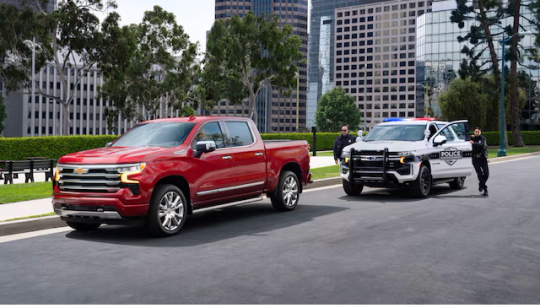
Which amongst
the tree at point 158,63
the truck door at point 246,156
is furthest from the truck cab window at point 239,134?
the tree at point 158,63

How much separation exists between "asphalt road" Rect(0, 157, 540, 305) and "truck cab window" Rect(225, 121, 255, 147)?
144 cm

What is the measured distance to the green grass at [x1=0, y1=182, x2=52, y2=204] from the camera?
41.2 feet

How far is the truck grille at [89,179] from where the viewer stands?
8.44 m

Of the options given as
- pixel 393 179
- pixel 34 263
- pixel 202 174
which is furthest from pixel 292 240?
pixel 393 179

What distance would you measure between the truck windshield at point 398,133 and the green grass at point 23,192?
819 cm

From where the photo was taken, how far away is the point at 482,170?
1508cm

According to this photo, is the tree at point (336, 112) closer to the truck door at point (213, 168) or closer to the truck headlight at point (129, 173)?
the truck door at point (213, 168)

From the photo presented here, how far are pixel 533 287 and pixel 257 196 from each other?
580 centimetres

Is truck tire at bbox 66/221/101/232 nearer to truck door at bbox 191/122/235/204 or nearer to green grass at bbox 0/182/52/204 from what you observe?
truck door at bbox 191/122/235/204

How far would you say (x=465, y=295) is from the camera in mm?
5578

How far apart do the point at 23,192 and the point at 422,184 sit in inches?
380

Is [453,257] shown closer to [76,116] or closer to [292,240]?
[292,240]

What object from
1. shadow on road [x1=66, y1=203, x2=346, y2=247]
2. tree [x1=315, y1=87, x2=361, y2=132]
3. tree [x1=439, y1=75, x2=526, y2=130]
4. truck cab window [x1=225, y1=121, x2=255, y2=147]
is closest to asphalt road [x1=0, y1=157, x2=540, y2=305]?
shadow on road [x1=66, y1=203, x2=346, y2=247]

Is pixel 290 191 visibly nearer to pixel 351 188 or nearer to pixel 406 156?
pixel 351 188
